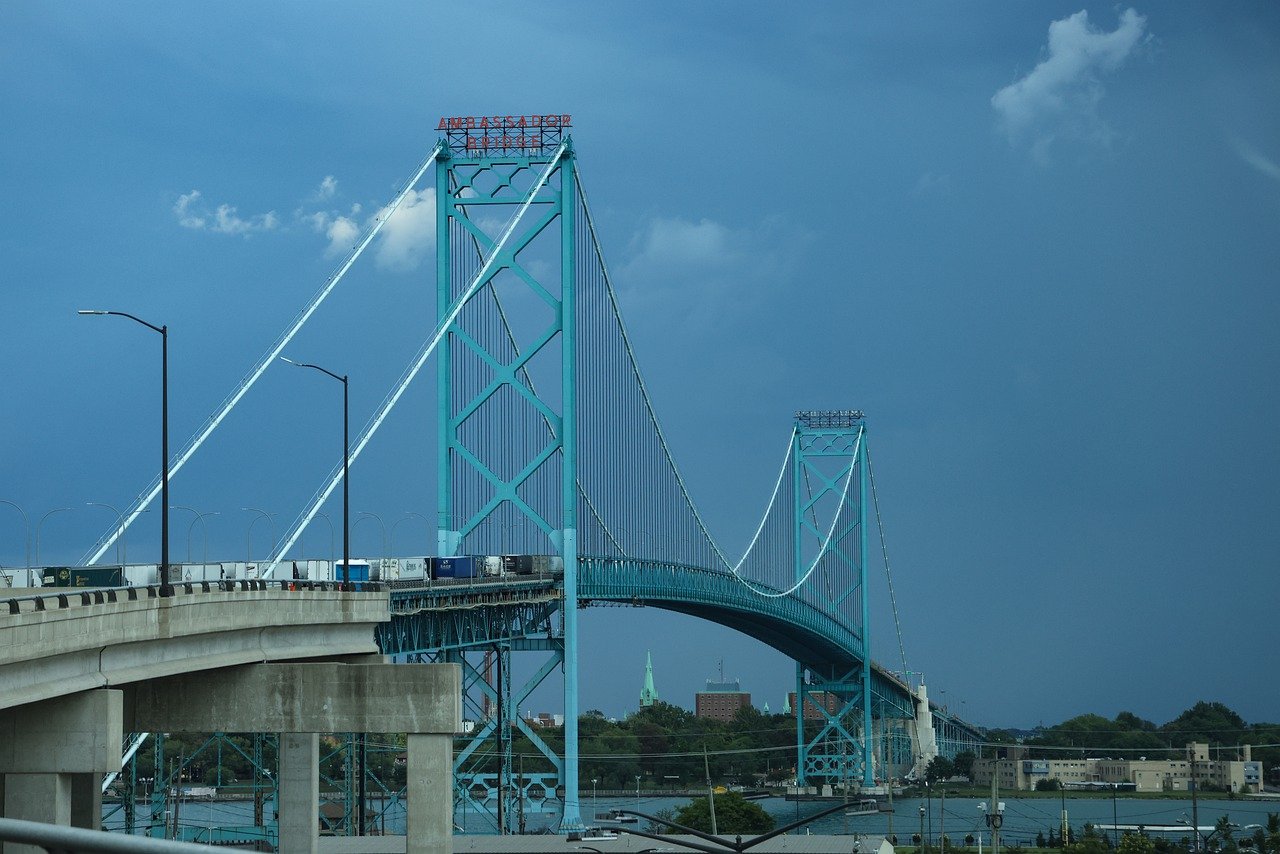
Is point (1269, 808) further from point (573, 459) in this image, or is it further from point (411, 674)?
point (411, 674)

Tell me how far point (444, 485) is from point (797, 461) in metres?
77.4

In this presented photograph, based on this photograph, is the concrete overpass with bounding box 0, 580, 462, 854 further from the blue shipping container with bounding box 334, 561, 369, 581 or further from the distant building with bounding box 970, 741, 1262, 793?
the distant building with bounding box 970, 741, 1262, 793

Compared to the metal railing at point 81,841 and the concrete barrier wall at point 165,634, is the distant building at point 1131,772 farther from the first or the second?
the metal railing at point 81,841

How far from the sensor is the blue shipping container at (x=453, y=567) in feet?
192

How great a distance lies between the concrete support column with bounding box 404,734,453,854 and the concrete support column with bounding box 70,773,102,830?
662 cm

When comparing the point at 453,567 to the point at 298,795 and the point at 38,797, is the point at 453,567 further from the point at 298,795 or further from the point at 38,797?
the point at 38,797

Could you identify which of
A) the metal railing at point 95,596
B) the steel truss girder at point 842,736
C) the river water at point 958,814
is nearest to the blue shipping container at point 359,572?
the metal railing at point 95,596

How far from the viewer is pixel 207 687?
3278 centimetres

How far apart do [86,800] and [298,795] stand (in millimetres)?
8076

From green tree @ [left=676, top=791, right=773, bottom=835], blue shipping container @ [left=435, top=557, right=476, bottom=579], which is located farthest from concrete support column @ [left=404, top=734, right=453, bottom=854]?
green tree @ [left=676, top=791, right=773, bottom=835]

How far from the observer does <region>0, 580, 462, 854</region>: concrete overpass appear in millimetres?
24938

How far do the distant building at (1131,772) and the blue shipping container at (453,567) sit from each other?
293 feet

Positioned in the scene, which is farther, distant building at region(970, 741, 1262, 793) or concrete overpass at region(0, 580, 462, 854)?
distant building at region(970, 741, 1262, 793)

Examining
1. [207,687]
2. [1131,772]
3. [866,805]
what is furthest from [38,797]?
[1131,772]
